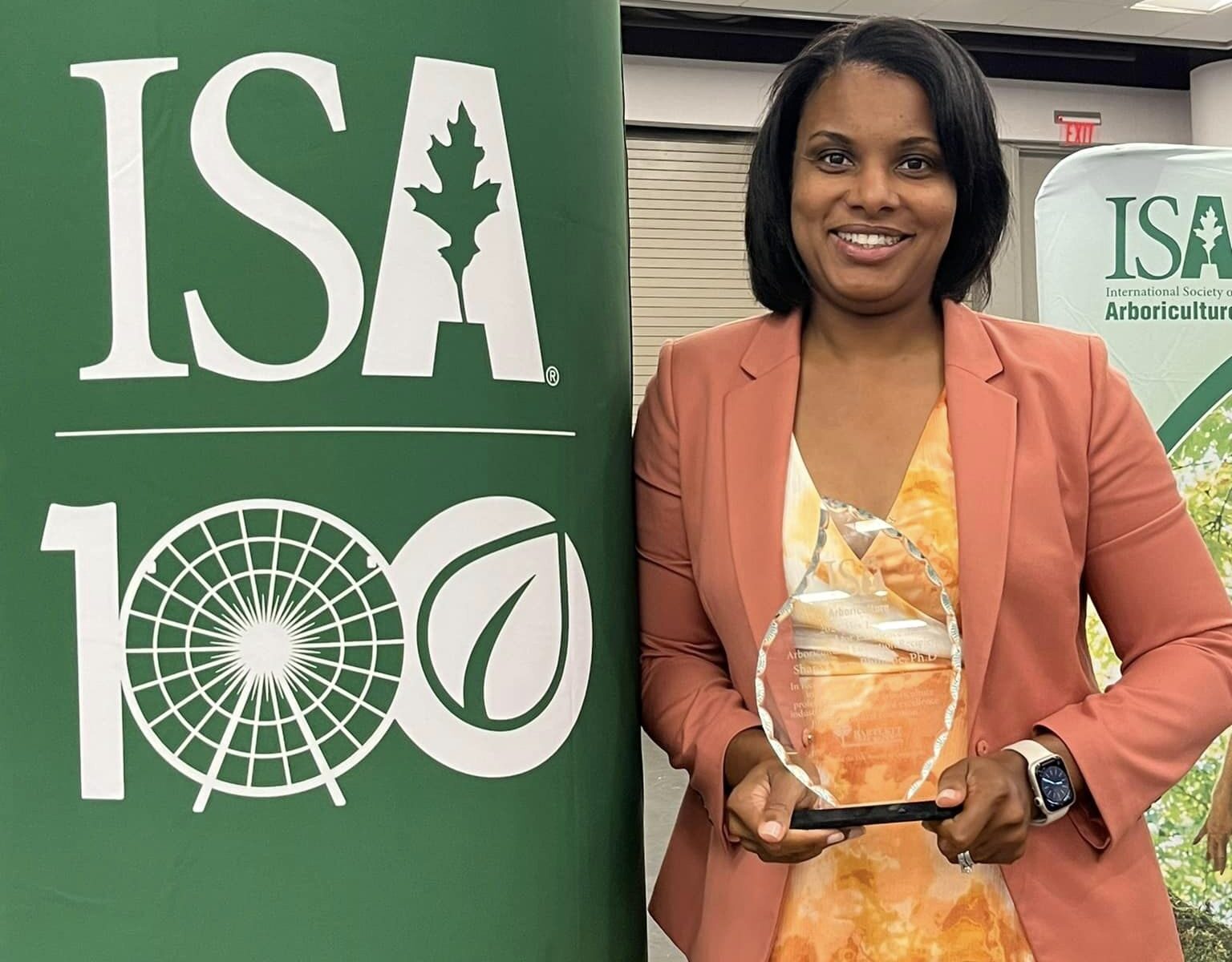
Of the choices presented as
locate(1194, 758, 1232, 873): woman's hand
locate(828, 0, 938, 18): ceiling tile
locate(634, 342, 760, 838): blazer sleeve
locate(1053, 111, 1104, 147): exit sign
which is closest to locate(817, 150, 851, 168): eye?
locate(634, 342, 760, 838): blazer sleeve

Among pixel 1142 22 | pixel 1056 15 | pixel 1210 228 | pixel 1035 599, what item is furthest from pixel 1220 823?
pixel 1142 22

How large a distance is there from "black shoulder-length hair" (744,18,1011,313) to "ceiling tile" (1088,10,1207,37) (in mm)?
6830

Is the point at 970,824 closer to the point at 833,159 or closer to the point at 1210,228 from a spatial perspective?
the point at 833,159

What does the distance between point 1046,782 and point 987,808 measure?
0.09 metres

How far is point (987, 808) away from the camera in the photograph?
4.20 feet

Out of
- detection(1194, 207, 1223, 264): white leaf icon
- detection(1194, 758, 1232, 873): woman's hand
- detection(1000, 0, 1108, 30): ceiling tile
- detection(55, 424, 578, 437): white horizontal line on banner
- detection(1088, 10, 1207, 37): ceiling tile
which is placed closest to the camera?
detection(55, 424, 578, 437): white horizontal line on banner

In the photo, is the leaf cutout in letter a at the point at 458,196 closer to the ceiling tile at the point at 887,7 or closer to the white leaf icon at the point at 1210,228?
the white leaf icon at the point at 1210,228

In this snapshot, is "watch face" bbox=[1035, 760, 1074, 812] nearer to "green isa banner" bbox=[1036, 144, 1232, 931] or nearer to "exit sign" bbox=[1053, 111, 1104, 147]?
"green isa banner" bbox=[1036, 144, 1232, 931]

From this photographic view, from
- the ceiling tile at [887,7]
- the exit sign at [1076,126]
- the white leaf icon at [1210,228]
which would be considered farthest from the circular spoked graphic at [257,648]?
the exit sign at [1076,126]

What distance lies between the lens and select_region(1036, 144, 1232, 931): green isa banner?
3.25 metres

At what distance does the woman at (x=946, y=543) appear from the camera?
1.40 m

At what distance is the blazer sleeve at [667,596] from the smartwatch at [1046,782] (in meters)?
0.30

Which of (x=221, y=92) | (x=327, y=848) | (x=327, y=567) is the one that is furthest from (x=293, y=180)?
(x=327, y=848)

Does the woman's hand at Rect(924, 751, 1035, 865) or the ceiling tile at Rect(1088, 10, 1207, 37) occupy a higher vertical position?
the ceiling tile at Rect(1088, 10, 1207, 37)
